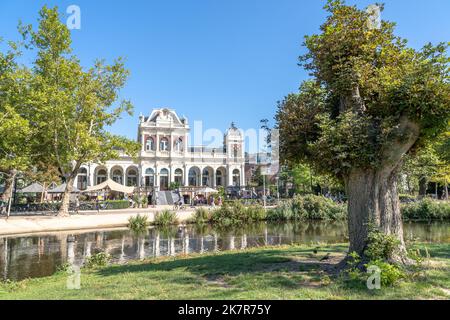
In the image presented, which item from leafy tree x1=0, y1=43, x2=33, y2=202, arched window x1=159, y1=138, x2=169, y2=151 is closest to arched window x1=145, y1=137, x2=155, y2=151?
arched window x1=159, y1=138, x2=169, y2=151

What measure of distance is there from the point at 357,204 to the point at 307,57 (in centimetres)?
328

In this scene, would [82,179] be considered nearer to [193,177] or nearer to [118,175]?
[118,175]

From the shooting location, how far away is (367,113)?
6715 millimetres

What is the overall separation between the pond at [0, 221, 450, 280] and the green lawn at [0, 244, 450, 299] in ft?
12.6

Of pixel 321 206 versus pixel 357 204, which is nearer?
pixel 357 204

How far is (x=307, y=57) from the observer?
725 cm

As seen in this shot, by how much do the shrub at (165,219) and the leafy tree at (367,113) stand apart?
55.8 ft

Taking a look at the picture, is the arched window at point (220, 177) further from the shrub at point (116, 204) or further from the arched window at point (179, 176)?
the shrub at point (116, 204)

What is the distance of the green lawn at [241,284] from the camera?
479 centimetres

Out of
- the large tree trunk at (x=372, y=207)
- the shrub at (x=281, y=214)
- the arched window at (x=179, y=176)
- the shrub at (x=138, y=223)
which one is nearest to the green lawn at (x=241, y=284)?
the large tree trunk at (x=372, y=207)

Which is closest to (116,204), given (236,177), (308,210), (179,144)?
(308,210)

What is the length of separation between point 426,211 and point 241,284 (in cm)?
2402
